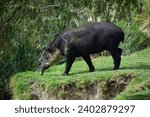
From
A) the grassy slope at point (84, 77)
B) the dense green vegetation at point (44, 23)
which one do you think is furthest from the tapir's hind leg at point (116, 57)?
the dense green vegetation at point (44, 23)

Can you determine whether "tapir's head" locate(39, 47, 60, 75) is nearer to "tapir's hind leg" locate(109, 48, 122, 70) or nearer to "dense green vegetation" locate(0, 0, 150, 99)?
"dense green vegetation" locate(0, 0, 150, 99)

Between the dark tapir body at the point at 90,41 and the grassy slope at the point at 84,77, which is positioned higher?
the dark tapir body at the point at 90,41

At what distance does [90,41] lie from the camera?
1261cm

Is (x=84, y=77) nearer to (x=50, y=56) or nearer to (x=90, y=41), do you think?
(x=90, y=41)

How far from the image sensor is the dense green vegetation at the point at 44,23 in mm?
9930

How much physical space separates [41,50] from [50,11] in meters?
6.29

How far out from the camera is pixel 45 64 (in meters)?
13.1

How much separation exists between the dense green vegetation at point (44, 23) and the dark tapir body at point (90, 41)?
1.05 feet

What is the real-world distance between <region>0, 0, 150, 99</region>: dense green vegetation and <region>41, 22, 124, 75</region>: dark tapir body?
12.6 inches

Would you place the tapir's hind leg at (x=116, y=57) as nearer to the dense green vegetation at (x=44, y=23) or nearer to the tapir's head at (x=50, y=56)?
the dense green vegetation at (x=44, y=23)

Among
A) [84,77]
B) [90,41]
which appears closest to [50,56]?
[90,41]

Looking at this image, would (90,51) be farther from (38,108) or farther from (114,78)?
(38,108)

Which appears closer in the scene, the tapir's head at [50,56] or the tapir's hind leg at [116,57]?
the tapir's hind leg at [116,57]

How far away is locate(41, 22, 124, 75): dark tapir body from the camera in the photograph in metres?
12.4
